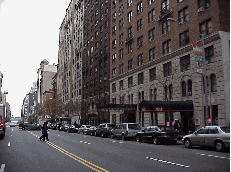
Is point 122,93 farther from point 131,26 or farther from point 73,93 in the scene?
point 73,93

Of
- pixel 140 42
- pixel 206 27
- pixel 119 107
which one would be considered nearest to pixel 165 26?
pixel 140 42

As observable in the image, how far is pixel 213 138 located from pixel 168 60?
19122 mm

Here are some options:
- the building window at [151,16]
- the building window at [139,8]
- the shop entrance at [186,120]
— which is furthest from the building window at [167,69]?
the building window at [139,8]

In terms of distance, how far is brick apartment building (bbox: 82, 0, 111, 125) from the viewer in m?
59.0

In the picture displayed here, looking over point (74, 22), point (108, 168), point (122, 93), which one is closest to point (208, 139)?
point (108, 168)

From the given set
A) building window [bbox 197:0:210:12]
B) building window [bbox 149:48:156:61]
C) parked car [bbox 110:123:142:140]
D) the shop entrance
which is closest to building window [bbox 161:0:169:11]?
building window [bbox 149:48:156:61]

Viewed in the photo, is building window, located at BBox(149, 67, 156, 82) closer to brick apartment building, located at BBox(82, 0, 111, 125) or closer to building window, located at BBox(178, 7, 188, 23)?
building window, located at BBox(178, 7, 188, 23)

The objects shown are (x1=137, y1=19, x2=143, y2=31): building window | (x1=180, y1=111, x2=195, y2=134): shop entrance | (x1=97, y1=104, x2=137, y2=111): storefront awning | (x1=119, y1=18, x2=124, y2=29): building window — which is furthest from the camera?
(x1=119, y1=18, x2=124, y2=29): building window

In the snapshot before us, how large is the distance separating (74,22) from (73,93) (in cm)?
2315

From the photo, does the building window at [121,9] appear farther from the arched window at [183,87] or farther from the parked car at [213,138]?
the parked car at [213,138]

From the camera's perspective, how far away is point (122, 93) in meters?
47.9

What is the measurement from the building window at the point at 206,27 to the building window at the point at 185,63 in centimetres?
349

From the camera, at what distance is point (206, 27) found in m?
29.2

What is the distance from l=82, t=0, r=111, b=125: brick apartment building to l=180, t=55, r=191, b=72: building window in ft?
77.7
